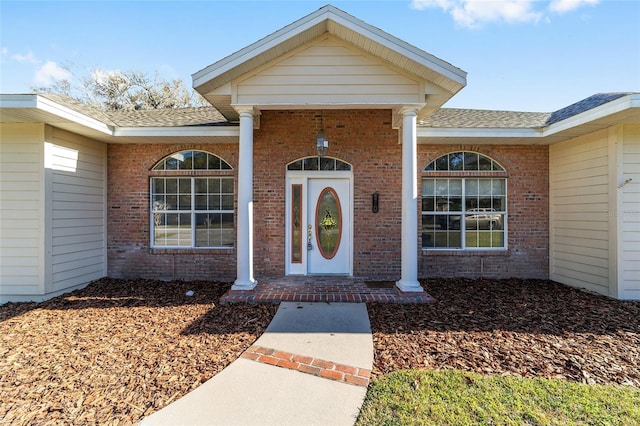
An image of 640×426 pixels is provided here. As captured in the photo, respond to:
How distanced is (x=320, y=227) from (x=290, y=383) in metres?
4.11

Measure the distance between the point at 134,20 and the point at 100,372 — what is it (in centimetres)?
892

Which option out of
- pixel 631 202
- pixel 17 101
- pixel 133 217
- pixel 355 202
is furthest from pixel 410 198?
pixel 17 101

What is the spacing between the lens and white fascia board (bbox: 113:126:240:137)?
6379 millimetres

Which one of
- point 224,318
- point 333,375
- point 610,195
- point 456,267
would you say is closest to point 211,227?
point 224,318

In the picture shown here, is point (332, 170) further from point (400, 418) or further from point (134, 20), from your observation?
point (134, 20)

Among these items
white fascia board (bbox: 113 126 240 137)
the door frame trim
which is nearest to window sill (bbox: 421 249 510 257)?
the door frame trim

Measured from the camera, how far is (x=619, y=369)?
3.30m

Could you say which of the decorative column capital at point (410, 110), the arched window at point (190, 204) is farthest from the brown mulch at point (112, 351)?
the decorative column capital at point (410, 110)

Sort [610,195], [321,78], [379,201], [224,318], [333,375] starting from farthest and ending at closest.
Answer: [379,201] → [610,195] → [321,78] → [224,318] → [333,375]

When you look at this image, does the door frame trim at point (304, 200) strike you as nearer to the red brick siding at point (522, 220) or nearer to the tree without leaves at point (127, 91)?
the red brick siding at point (522, 220)

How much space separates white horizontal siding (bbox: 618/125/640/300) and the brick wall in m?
1.51

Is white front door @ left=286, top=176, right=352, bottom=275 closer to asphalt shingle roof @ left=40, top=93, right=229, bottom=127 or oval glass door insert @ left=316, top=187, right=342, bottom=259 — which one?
oval glass door insert @ left=316, top=187, right=342, bottom=259

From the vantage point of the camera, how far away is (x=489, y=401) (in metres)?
2.69

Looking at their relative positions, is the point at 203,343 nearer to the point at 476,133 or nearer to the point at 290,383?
the point at 290,383
